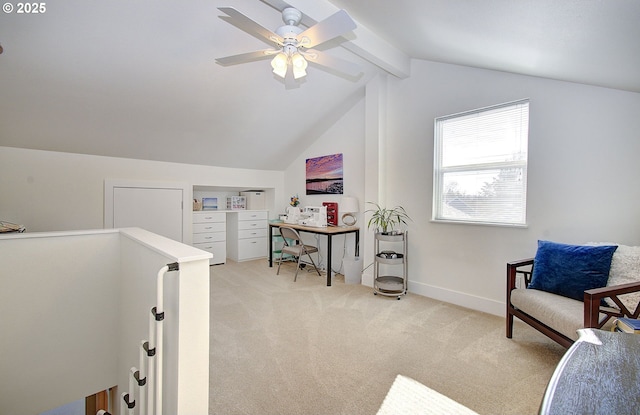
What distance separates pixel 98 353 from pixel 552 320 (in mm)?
3328

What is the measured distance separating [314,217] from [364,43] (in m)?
2.46

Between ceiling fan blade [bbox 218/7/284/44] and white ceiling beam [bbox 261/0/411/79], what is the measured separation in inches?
15.2

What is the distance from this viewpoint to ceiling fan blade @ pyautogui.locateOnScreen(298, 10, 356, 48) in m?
1.58

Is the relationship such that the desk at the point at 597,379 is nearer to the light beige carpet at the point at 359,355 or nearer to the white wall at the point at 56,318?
the light beige carpet at the point at 359,355

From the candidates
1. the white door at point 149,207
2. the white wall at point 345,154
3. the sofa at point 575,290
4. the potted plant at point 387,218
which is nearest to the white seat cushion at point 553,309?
the sofa at point 575,290

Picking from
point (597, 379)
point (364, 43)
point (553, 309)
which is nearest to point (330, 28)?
point (364, 43)

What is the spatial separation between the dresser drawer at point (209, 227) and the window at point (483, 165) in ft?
11.5

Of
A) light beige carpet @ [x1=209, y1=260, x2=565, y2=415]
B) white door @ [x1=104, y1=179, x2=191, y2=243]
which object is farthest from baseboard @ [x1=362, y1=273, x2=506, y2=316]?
white door @ [x1=104, y1=179, x2=191, y2=243]

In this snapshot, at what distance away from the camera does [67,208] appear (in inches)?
131

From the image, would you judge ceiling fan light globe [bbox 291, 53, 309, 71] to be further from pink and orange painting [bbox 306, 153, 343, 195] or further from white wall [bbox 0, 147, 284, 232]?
white wall [bbox 0, 147, 284, 232]

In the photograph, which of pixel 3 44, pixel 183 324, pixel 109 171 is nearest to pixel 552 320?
pixel 183 324

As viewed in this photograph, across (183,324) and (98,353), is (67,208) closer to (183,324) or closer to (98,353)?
(98,353)

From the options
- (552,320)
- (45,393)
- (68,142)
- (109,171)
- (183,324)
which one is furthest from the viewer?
(109,171)

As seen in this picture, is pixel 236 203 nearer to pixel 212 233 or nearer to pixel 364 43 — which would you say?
pixel 212 233
